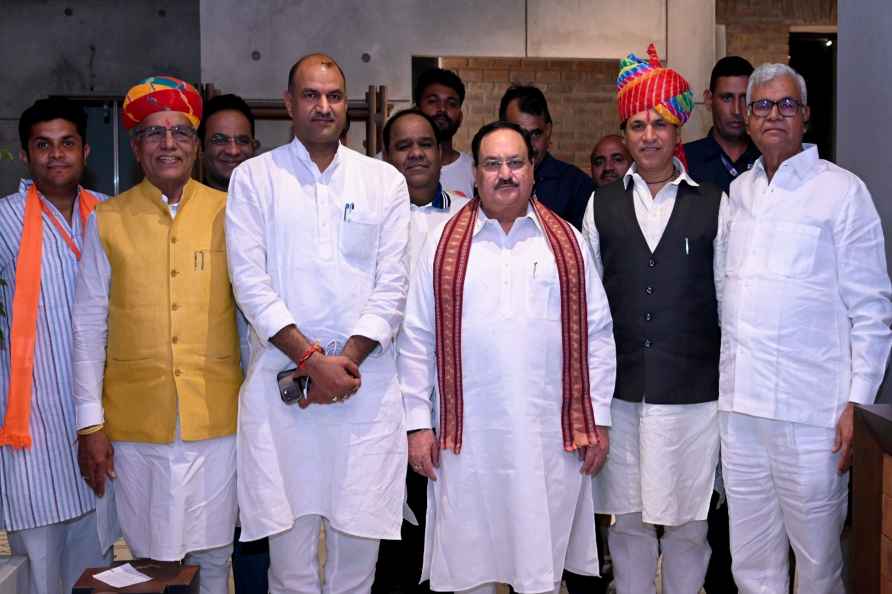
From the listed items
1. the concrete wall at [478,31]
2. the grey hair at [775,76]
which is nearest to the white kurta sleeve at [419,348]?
the grey hair at [775,76]

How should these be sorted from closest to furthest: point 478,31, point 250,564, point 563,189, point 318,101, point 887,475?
point 887,475 → point 318,101 → point 250,564 → point 563,189 → point 478,31

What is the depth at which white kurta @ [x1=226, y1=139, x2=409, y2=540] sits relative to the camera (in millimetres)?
3227

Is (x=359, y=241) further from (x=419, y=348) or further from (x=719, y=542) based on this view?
(x=719, y=542)

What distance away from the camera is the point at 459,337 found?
3.28 metres

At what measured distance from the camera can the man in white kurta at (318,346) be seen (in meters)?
3.22

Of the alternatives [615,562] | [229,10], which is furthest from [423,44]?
[615,562]

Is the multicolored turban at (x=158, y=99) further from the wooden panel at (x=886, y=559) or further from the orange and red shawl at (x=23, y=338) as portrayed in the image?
the wooden panel at (x=886, y=559)

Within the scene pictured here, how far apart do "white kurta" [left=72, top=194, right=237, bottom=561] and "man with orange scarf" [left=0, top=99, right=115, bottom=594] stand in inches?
10.3

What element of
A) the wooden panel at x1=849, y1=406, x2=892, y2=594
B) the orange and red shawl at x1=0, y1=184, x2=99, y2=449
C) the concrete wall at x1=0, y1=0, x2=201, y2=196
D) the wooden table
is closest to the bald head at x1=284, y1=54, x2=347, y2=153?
the orange and red shawl at x1=0, y1=184, x2=99, y2=449

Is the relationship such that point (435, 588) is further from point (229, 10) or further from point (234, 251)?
point (229, 10)

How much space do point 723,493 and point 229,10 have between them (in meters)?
4.96

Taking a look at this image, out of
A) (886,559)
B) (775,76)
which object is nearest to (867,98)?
(775,76)

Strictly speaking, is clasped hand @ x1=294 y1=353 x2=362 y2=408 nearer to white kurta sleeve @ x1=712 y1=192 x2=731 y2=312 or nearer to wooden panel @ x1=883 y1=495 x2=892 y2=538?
white kurta sleeve @ x1=712 y1=192 x2=731 y2=312

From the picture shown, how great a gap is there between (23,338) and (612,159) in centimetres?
272
